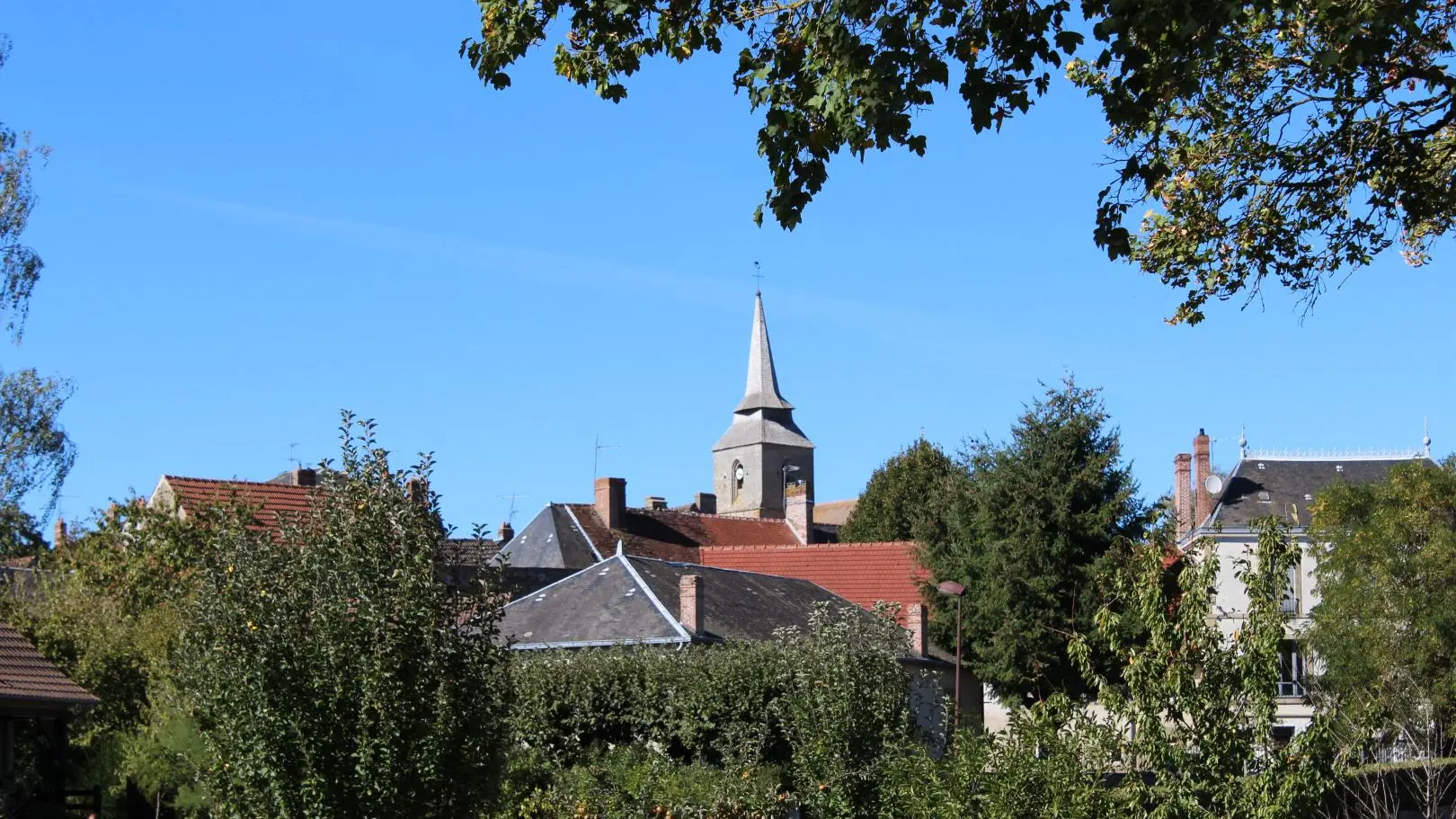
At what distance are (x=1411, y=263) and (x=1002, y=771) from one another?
17.1 feet

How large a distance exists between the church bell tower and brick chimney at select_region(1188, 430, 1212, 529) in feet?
152

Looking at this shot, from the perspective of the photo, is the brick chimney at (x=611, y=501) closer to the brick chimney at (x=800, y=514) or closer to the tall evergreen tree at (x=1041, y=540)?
the brick chimney at (x=800, y=514)

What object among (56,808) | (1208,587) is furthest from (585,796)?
(1208,587)

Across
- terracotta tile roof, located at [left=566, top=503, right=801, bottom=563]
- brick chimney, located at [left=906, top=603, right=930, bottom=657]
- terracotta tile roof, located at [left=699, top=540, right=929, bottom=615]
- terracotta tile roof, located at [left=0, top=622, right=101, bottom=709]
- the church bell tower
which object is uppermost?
the church bell tower

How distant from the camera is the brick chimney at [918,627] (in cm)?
3435

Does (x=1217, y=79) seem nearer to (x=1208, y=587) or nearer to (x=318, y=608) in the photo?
Answer: (x=1208, y=587)

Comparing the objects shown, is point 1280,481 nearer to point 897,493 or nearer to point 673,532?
point 897,493

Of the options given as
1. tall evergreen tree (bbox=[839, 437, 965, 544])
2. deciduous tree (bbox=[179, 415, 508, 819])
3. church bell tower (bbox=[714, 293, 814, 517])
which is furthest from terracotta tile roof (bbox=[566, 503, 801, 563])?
deciduous tree (bbox=[179, 415, 508, 819])

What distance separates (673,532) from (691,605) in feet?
91.9

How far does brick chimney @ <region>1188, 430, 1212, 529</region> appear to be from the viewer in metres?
48.8

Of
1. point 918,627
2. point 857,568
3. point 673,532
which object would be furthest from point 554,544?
point 918,627

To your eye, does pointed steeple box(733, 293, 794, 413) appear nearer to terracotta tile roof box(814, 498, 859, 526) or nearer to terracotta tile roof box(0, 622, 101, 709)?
terracotta tile roof box(814, 498, 859, 526)

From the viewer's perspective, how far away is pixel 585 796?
1962 cm

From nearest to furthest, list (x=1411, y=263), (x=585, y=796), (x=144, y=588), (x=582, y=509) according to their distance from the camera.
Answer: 1. (x=1411, y=263)
2. (x=585, y=796)
3. (x=144, y=588)
4. (x=582, y=509)
